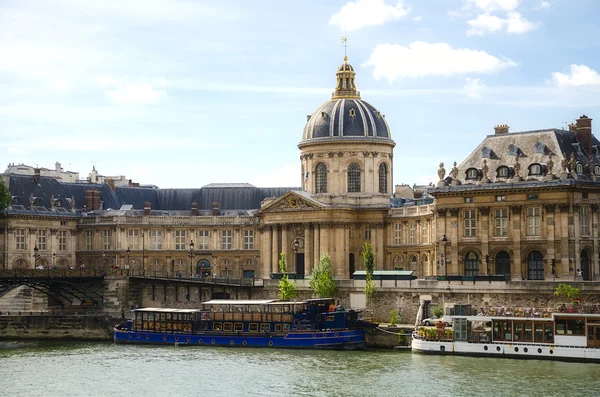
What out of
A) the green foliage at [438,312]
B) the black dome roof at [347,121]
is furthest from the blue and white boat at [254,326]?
the black dome roof at [347,121]

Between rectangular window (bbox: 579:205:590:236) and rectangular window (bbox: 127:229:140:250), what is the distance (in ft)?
165

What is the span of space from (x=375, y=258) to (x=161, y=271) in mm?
23524

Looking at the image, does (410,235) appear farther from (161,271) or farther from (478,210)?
(161,271)

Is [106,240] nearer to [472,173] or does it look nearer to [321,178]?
[321,178]

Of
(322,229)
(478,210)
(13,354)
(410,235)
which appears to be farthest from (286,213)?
(13,354)

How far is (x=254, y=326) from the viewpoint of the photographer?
94188mm

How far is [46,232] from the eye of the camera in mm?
129250

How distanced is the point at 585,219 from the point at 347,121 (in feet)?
99.9

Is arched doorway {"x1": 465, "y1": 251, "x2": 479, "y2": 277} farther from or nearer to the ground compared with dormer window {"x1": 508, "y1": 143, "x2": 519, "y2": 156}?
nearer to the ground

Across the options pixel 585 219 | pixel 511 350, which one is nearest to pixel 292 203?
pixel 585 219

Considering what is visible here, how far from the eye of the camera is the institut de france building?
10088 centimetres

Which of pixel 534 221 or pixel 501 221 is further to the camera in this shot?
pixel 501 221

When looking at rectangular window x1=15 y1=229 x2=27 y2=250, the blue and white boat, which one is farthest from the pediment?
rectangular window x1=15 y1=229 x2=27 y2=250

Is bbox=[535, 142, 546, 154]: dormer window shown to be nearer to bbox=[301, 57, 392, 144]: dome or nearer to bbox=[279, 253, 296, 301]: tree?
bbox=[279, 253, 296, 301]: tree
